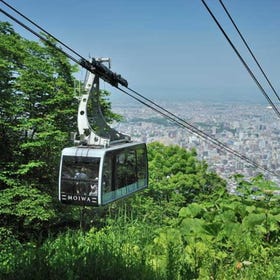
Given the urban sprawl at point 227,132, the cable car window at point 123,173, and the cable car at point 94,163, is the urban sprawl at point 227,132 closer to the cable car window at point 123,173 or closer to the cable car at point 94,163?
the cable car window at point 123,173

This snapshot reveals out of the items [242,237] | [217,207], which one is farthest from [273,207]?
[242,237]

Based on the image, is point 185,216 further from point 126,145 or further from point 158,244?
point 126,145

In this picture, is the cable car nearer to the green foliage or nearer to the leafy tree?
the green foliage

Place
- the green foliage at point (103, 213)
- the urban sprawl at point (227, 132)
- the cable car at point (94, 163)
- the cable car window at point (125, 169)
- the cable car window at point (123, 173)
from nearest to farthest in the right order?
the green foliage at point (103, 213), the cable car at point (94, 163), the cable car window at point (123, 173), the cable car window at point (125, 169), the urban sprawl at point (227, 132)

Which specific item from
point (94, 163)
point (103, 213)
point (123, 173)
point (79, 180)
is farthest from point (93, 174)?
point (103, 213)

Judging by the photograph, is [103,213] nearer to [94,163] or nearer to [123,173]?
[123,173]

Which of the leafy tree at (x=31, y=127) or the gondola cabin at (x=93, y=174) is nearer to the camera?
the gondola cabin at (x=93, y=174)

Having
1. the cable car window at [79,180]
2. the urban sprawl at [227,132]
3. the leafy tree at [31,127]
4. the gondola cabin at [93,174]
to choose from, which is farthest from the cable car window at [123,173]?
the urban sprawl at [227,132]

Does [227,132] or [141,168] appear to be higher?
[141,168]
